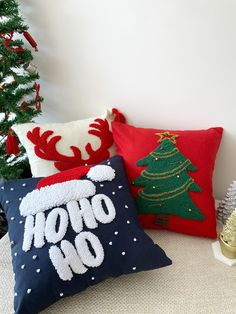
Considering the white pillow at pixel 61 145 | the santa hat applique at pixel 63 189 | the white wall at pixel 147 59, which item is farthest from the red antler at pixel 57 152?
the white wall at pixel 147 59

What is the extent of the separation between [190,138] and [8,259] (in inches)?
27.8

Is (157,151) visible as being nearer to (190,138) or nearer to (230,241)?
(190,138)

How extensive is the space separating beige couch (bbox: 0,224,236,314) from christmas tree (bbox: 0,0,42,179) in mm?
366

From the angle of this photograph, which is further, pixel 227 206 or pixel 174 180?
pixel 227 206

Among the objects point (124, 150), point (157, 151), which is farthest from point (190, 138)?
point (124, 150)

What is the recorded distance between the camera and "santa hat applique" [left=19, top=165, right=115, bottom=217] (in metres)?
0.77

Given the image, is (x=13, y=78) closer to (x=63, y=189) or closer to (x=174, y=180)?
(x=63, y=189)

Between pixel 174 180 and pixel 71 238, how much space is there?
376 millimetres

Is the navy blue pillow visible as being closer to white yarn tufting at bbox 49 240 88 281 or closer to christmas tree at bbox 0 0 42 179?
white yarn tufting at bbox 49 240 88 281

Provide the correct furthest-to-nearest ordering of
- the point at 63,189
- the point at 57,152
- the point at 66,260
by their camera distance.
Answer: the point at 57,152 → the point at 63,189 → the point at 66,260

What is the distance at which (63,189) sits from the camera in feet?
2.61

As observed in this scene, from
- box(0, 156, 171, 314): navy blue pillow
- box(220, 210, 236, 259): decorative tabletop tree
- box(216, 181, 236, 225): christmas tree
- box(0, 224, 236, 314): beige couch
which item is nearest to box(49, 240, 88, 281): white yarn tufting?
box(0, 156, 171, 314): navy blue pillow

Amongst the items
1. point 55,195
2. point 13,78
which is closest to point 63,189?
point 55,195

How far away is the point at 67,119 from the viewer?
124 centimetres
